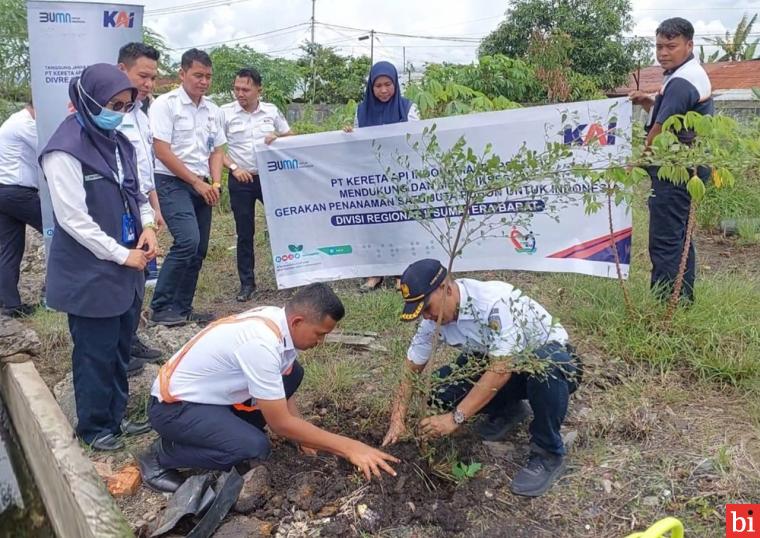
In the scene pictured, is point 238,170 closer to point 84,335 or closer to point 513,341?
point 84,335

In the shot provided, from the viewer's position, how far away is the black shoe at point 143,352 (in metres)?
4.02

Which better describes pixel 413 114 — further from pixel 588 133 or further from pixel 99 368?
pixel 99 368

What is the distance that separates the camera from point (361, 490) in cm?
261

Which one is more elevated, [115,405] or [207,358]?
[207,358]

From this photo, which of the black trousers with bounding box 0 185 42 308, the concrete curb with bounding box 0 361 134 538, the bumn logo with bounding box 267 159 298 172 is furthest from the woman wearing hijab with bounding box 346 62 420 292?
the concrete curb with bounding box 0 361 134 538

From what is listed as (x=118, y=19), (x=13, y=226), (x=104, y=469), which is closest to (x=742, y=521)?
(x=104, y=469)

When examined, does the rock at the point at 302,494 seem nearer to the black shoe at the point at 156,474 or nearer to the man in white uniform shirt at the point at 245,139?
the black shoe at the point at 156,474

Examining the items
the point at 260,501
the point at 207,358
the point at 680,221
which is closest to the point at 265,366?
the point at 207,358

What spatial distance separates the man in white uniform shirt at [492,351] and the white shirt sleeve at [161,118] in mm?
2472

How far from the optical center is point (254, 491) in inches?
104

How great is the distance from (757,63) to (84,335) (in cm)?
2682

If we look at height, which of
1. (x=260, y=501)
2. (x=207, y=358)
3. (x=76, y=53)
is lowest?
(x=260, y=501)

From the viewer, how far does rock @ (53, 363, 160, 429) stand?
346 centimetres

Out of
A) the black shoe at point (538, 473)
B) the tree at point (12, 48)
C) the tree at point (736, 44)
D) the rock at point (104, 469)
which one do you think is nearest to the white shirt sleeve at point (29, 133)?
the rock at point (104, 469)
